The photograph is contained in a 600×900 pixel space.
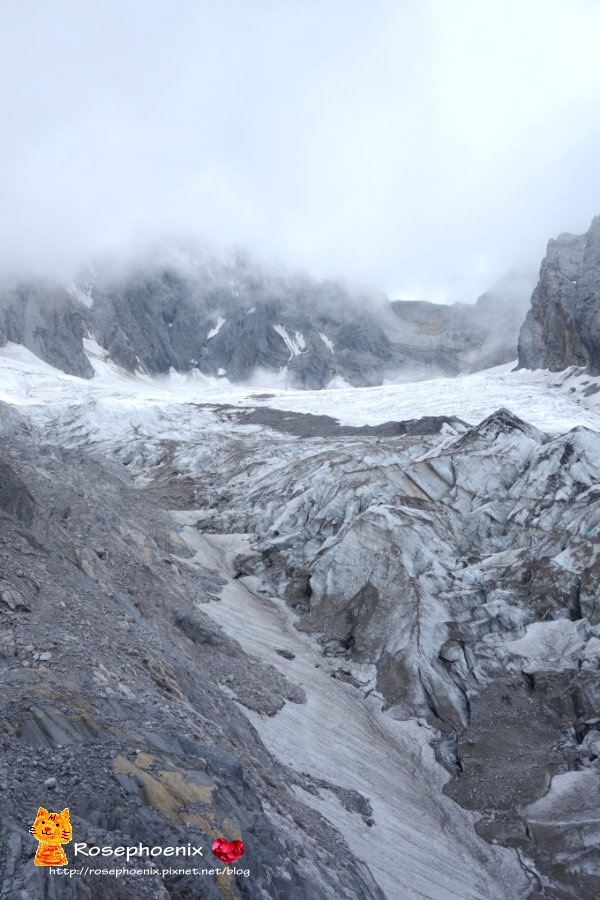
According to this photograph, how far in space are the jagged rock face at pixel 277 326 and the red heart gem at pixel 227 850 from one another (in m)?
134

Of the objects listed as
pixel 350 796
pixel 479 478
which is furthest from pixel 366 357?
pixel 350 796

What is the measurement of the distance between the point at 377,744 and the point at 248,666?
4395 mm

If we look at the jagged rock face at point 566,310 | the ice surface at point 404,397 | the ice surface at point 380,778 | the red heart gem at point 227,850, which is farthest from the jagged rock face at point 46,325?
the red heart gem at point 227,850

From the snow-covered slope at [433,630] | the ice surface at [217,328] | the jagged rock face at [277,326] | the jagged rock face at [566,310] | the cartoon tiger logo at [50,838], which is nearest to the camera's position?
the cartoon tiger logo at [50,838]

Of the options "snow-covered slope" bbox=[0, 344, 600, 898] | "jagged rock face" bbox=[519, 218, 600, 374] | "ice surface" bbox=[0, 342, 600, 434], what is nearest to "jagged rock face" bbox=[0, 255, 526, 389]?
"jagged rock face" bbox=[519, 218, 600, 374]

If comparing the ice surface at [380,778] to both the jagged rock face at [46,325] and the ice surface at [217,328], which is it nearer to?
the jagged rock face at [46,325]

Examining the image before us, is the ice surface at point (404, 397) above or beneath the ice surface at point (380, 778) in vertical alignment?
above

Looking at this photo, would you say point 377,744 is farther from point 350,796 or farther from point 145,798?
point 145,798

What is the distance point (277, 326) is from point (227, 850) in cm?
15433

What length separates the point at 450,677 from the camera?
19.5 meters

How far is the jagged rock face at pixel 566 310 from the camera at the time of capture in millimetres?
84312

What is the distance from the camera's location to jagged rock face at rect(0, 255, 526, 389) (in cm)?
14562

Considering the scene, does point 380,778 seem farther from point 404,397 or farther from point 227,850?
point 404,397

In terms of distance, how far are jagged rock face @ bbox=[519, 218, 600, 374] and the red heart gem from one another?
84.7 metres
